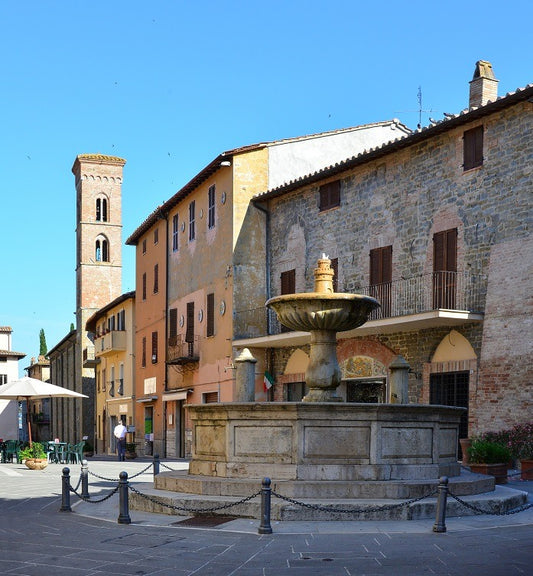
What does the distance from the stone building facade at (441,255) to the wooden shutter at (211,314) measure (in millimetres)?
3368

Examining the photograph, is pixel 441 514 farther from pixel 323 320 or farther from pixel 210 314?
pixel 210 314

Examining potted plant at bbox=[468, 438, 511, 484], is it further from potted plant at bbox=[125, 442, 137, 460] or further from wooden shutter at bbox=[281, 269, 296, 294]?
potted plant at bbox=[125, 442, 137, 460]

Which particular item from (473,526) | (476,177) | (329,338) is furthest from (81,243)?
(473,526)

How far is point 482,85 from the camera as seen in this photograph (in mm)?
22578

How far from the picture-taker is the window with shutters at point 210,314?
2872cm

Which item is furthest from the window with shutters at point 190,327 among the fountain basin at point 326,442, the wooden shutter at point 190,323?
the fountain basin at point 326,442

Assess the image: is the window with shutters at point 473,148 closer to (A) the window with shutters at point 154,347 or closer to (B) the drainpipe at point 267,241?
(B) the drainpipe at point 267,241

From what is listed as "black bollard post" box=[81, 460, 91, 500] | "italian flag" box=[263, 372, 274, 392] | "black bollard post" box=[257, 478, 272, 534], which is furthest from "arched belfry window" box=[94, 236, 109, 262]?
"black bollard post" box=[257, 478, 272, 534]

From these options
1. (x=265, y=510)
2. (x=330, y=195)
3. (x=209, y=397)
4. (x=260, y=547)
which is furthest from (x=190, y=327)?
(x=260, y=547)

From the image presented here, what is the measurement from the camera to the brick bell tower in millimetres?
52156

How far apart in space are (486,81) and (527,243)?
21.2 ft

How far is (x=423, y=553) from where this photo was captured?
27.4 ft

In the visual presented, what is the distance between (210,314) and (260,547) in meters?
20.3

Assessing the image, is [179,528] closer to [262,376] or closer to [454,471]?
[454,471]
